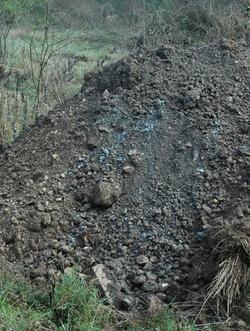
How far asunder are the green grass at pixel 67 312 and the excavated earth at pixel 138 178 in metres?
0.19

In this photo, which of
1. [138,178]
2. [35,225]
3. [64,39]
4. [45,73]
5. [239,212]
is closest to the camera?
[239,212]

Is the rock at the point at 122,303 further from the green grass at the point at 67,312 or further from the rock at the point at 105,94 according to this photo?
the rock at the point at 105,94

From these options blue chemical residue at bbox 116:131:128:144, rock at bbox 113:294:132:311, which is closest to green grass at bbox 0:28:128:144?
blue chemical residue at bbox 116:131:128:144

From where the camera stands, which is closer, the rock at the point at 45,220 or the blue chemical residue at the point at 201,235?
the blue chemical residue at the point at 201,235

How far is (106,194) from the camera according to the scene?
3957 millimetres

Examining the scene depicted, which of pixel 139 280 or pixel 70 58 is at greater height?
pixel 139 280

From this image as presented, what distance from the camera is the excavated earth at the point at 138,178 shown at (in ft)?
12.0

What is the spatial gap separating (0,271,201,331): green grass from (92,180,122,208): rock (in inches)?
28.8

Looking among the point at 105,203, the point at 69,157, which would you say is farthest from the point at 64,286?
the point at 69,157

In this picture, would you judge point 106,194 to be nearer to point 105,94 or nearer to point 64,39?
point 105,94

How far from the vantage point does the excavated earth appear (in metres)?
3.65

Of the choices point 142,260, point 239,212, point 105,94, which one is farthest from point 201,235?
point 105,94

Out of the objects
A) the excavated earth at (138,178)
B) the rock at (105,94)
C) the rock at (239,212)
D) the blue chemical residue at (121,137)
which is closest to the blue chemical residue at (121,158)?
the excavated earth at (138,178)

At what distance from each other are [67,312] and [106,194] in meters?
0.99
